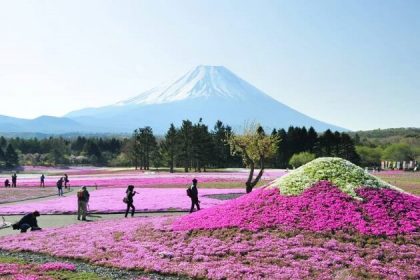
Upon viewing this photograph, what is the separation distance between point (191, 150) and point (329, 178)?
91.5 meters

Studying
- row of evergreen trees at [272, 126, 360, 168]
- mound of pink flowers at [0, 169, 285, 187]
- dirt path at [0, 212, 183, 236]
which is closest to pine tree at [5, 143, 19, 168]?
mound of pink flowers at [0, 169, 285, 187]

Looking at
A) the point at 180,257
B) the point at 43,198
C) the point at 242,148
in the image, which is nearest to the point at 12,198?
the point at 43,198

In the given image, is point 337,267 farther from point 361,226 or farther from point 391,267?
point 361,226

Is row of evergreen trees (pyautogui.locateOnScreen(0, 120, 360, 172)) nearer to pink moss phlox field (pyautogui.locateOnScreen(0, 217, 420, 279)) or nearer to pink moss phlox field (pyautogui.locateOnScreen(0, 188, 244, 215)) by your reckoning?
pink moss phlox field (pyautogui.locateOnScreen(0, 188, 244, 215))

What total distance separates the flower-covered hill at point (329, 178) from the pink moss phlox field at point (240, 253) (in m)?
4.33

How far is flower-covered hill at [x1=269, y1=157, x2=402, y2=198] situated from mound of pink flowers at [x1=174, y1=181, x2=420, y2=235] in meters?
0.42

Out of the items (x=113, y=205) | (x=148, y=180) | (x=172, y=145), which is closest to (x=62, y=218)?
(x=113, y=205)

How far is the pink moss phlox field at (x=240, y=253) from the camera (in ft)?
56.4

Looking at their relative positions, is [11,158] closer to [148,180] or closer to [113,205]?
[148,180]

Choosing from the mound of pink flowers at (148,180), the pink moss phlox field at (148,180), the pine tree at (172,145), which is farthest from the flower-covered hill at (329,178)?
the pine tree at (172,145)

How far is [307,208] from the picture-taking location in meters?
23.2

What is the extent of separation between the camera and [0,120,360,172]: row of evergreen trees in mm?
118250

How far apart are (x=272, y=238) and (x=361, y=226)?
158 inches

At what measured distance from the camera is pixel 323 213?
22.3 meters
